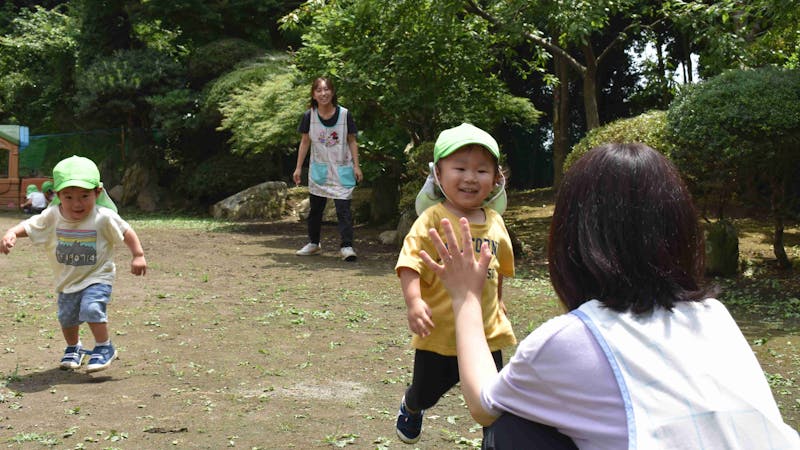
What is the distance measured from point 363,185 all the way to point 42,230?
1037cm

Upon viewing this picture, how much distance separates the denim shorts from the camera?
4938 millimetres

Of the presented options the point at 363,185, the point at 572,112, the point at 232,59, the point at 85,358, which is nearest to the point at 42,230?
the point at 85,358

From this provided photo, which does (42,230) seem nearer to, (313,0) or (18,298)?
(18,298)

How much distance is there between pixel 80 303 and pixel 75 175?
748mm

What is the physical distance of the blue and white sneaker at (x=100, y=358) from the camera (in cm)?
488

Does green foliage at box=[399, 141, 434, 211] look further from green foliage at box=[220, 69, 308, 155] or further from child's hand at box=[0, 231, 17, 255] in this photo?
child's hand at box=[0, 231, 17, 255]

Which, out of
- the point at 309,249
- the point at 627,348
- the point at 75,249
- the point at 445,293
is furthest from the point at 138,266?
the point at 309,249

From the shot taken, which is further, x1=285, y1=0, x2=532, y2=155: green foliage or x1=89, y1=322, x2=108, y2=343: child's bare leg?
x1=285, y1=0, x2=532, y2=155: green foliage

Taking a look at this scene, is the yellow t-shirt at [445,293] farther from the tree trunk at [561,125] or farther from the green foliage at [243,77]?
the tree trunk at [561,125]

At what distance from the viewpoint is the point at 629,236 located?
1876 millimetres

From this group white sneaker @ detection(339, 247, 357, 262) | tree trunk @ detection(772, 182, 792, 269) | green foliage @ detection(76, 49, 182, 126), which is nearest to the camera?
tree trunk @ detection(772, 182, 792, 269)

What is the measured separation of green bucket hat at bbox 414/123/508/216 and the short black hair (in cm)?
143

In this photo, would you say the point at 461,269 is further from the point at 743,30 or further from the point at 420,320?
the point at 743,30

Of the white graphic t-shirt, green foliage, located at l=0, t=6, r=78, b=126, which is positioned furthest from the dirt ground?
green foliage, located at l=0, t=6, r=78, b=126
